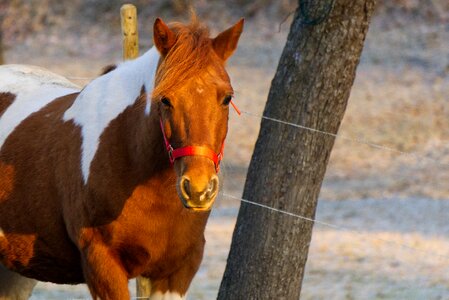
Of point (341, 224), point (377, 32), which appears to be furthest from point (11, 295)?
point (377, 32)

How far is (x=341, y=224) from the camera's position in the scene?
10.9m

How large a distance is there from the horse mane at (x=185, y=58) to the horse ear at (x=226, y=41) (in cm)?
6

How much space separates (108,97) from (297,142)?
38.6 inches

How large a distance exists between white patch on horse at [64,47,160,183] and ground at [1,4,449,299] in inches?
21.2

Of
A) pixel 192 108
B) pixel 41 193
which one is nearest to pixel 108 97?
pixel 41 193

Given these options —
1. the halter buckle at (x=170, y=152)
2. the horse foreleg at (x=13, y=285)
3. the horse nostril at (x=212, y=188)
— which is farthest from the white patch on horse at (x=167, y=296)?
the horse foreleg at (x=13, y=285)

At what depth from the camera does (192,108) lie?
394 cm

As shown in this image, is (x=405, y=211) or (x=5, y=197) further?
(x=405, y=211)

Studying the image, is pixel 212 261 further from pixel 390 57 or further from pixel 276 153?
pixel 390 57

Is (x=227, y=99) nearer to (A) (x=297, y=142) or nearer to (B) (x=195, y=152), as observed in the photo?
(B) (x=195, y=152)

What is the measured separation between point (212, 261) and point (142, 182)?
16.7 feet

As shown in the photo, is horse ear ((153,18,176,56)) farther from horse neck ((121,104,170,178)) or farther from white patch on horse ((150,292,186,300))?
white patch on horse ((150,292,186,300))

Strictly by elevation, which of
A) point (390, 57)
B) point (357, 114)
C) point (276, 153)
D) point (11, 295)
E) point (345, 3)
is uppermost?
point (390, 57)

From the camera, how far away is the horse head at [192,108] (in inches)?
151
